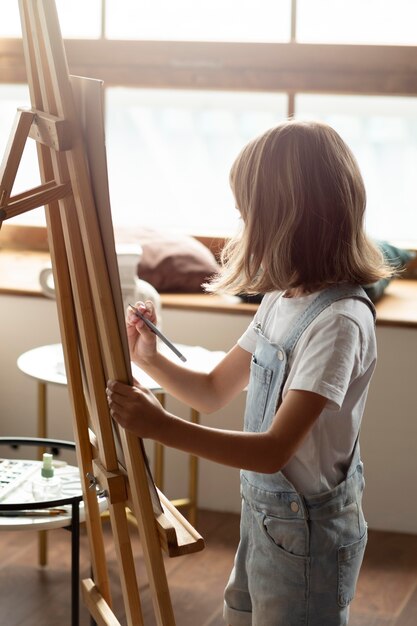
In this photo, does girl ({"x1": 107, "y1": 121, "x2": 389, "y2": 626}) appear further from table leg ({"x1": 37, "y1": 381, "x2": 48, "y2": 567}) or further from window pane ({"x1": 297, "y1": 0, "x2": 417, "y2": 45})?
window pane ({"x1": 297, "y1": 0, "x2": 417, "y2": 45})

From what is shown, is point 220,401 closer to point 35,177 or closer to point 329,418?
point 329,418

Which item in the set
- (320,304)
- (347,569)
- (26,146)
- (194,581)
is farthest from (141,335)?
(26,146)

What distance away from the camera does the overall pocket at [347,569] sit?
1.62 metres

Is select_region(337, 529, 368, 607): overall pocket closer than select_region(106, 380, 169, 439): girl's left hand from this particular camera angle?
No

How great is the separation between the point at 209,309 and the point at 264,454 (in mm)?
1720

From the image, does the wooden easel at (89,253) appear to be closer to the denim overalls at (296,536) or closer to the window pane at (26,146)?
the denim overalls at (296,536)

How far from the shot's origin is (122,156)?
3.74 metres

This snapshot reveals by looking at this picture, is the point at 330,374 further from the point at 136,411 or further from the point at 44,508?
the point at 44,508

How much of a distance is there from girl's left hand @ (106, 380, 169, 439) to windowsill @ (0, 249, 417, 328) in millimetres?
1642

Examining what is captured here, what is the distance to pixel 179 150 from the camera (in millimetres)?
3705

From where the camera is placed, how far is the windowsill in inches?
121

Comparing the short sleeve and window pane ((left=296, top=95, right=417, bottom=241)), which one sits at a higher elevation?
window pane ((left=296, top=95, right=417, bottom=241))

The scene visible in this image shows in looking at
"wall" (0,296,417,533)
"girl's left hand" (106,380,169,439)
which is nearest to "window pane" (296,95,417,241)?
"wall" (0,296,417,533)

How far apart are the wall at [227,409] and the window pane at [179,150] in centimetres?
56
